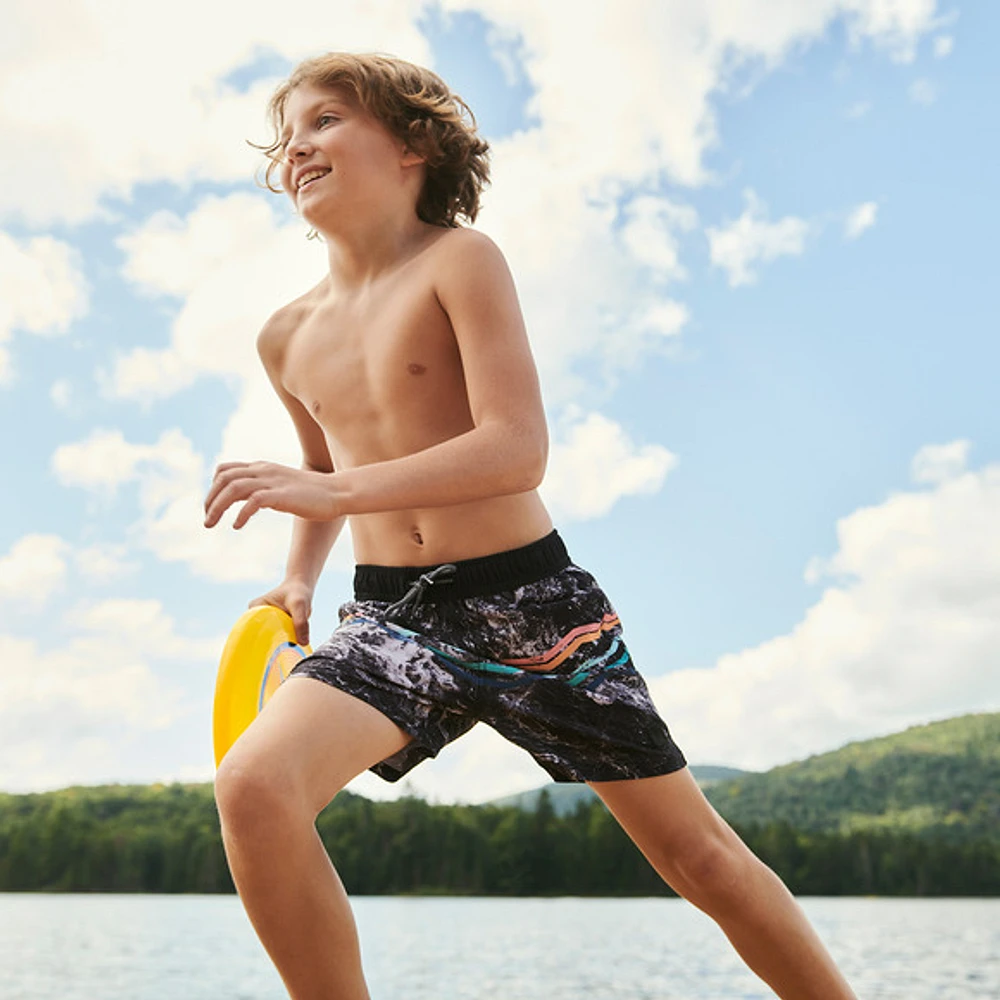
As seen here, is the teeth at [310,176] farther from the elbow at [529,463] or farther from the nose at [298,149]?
the elbow at [529,463]

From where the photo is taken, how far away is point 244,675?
372cm

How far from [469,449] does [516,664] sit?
23.6 inches

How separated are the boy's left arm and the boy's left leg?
85 centimetres

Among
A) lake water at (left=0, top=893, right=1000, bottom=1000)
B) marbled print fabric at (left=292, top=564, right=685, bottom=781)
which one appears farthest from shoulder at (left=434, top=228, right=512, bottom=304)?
lake water at (left=0, top=893, right=1000, bottom=1000)

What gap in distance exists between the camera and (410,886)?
85250mm

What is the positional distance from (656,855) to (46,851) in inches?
3640

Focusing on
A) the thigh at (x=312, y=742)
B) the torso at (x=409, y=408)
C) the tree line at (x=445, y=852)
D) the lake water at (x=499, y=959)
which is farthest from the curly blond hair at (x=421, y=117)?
the tree line at (x=445, y=852)

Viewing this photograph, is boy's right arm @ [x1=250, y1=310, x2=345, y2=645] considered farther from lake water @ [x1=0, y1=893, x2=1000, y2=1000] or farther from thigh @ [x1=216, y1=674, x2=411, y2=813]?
lake water @ [x1=0, y1=893, x2=1000, y2=1000]

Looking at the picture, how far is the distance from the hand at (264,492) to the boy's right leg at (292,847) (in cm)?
46

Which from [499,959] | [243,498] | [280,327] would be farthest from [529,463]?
[499,959]

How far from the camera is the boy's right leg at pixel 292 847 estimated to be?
9.05ft

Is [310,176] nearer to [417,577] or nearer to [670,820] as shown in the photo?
[417,577]

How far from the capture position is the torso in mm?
3531

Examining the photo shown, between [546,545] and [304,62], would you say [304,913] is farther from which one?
[304,62]
